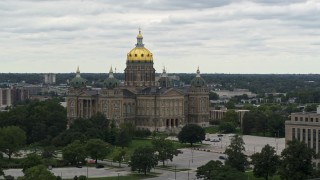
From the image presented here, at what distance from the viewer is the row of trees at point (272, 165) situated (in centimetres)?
8531

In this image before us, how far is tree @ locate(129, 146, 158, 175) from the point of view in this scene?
104 metres

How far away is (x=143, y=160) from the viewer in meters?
104

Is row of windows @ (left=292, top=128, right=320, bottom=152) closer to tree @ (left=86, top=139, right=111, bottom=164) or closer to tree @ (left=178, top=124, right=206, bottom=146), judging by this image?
tree @ (left=86, top=139, right=111, bottom=164)

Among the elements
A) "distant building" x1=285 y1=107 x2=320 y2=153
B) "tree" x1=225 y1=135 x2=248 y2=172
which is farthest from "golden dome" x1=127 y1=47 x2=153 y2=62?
"tree" x1=225 y1=135 x2=248 y2=172

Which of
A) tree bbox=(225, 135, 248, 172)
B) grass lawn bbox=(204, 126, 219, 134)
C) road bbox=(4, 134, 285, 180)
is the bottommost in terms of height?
road bbox=(4, 134, 285, 180)

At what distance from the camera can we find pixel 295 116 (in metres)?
111

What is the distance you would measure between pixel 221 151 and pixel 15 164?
40.9 metres

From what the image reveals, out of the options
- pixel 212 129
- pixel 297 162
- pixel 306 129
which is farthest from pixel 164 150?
pixel 212 129

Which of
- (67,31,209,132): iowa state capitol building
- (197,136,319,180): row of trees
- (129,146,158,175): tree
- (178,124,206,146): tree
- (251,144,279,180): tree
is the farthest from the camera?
(67,31,209,132): iowa state capitol building

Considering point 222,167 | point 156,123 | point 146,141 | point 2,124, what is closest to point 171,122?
point 156,123

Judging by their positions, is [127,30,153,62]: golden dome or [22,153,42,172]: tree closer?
[22,153,42,172]: tree

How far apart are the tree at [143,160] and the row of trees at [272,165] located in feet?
42.6

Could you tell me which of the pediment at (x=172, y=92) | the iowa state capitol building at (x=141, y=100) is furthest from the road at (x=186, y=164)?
the pediment at (x=172, y=92)

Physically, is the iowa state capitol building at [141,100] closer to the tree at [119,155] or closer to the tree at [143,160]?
the tree at [119,155]
